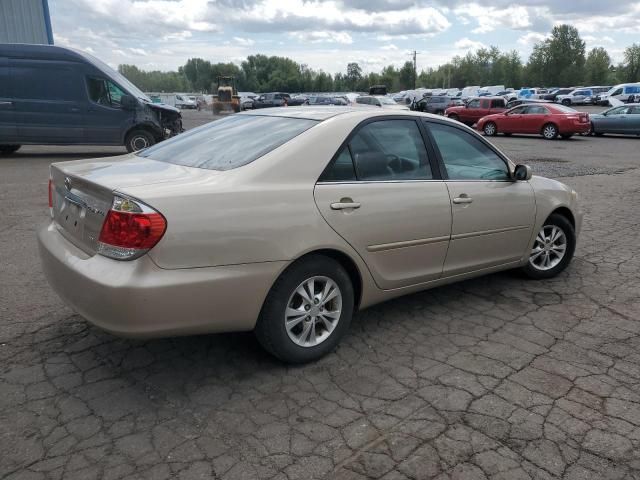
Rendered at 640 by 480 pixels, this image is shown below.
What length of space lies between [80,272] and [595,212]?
735 cm

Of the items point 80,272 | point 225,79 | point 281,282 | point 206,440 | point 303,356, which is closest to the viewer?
point 206,440

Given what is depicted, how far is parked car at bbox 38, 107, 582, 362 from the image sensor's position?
274 centimetres

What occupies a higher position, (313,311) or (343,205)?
(343,205)

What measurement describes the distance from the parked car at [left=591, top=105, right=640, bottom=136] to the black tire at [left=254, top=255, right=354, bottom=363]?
22059 mm

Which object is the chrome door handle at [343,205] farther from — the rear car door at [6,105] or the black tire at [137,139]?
the rear car door at [6,105]

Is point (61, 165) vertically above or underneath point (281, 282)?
above

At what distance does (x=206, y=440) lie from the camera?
260 cm

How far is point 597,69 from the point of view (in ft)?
339

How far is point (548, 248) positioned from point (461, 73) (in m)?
127

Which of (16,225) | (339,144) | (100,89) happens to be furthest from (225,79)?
(339,144)

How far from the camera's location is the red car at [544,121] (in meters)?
20.7

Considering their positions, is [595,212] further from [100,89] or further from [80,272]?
[100,89]

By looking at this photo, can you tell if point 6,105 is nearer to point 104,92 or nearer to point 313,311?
point 104,92

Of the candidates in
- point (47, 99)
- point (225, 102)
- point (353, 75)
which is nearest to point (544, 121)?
point (47, 99)
